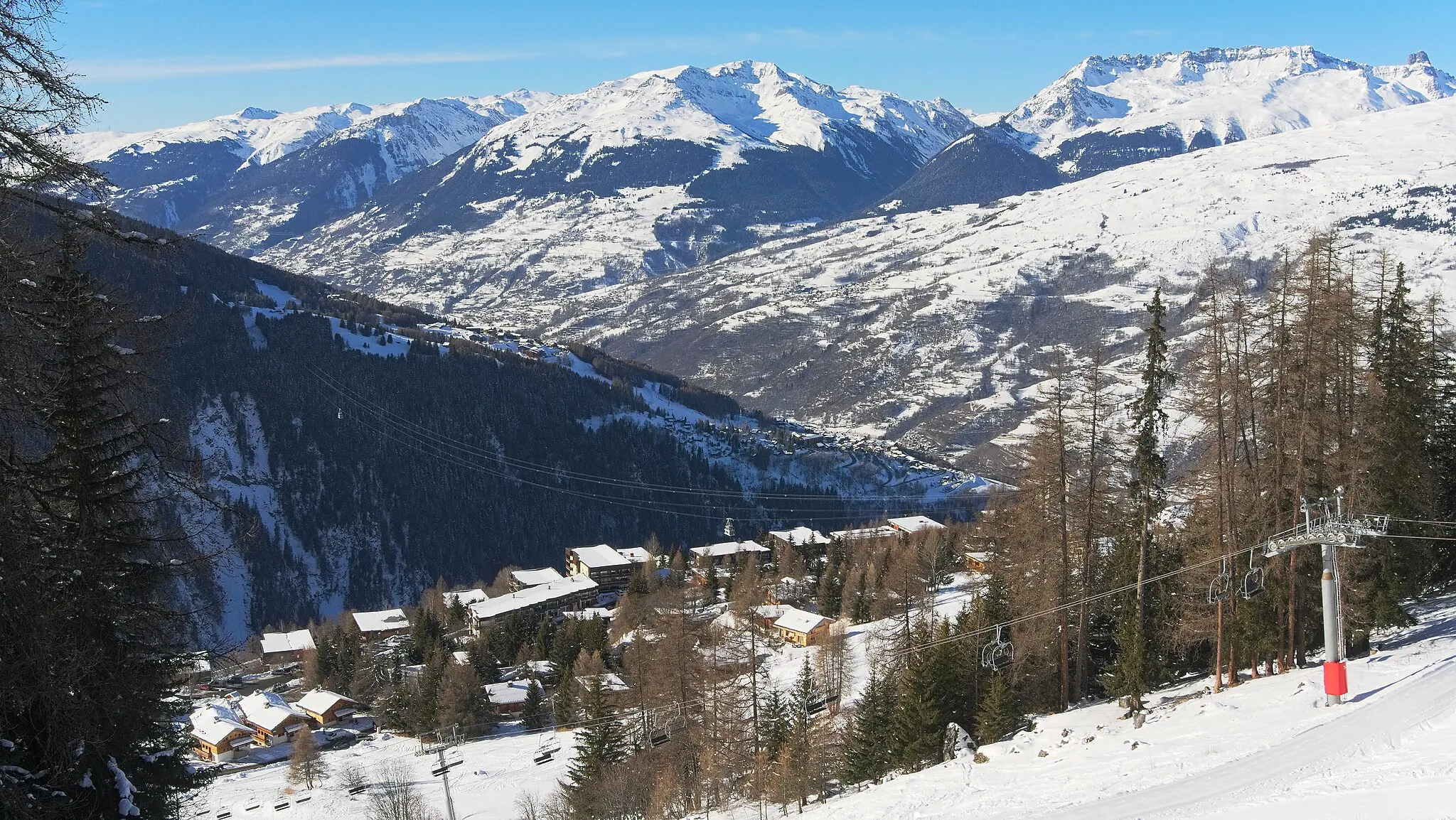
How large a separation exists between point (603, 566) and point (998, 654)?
90584 millimetres

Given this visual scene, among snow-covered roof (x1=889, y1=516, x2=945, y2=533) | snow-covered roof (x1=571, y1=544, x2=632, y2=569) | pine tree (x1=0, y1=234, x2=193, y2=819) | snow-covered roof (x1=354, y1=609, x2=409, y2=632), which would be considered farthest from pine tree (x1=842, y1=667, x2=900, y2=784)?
snow-covered roof (x1=571, y1=544, x2=632, y2=569)

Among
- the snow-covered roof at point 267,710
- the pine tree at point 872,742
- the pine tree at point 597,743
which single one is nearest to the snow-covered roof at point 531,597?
the snow-covered roof at point 267,710

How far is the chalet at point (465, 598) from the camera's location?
346ft

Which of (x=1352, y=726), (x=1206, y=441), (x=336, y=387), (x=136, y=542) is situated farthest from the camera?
(x=336, y=387)

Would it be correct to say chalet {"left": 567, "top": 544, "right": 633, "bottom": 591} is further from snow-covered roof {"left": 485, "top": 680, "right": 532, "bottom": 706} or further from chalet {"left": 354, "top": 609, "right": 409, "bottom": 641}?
snow-covered roof {"left": 485, "top": 680, "right": 532, "bottom": 706}

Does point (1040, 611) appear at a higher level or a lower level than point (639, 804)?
higher

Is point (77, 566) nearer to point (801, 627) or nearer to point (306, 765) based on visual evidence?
point (306, 765)

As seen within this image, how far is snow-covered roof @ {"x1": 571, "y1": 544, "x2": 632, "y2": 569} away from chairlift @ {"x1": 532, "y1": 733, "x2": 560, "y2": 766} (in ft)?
192

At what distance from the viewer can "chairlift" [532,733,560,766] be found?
5660cm

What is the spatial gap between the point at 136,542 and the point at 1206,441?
2959cm

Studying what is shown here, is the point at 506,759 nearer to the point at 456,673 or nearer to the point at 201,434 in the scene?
the point at 456,673

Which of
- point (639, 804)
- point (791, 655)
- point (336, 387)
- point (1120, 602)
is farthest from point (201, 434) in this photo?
point (1120, 602)

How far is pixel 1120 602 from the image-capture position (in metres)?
38.5

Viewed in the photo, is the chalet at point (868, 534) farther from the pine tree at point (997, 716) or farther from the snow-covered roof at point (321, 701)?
the pine tree at point (997, 716)
